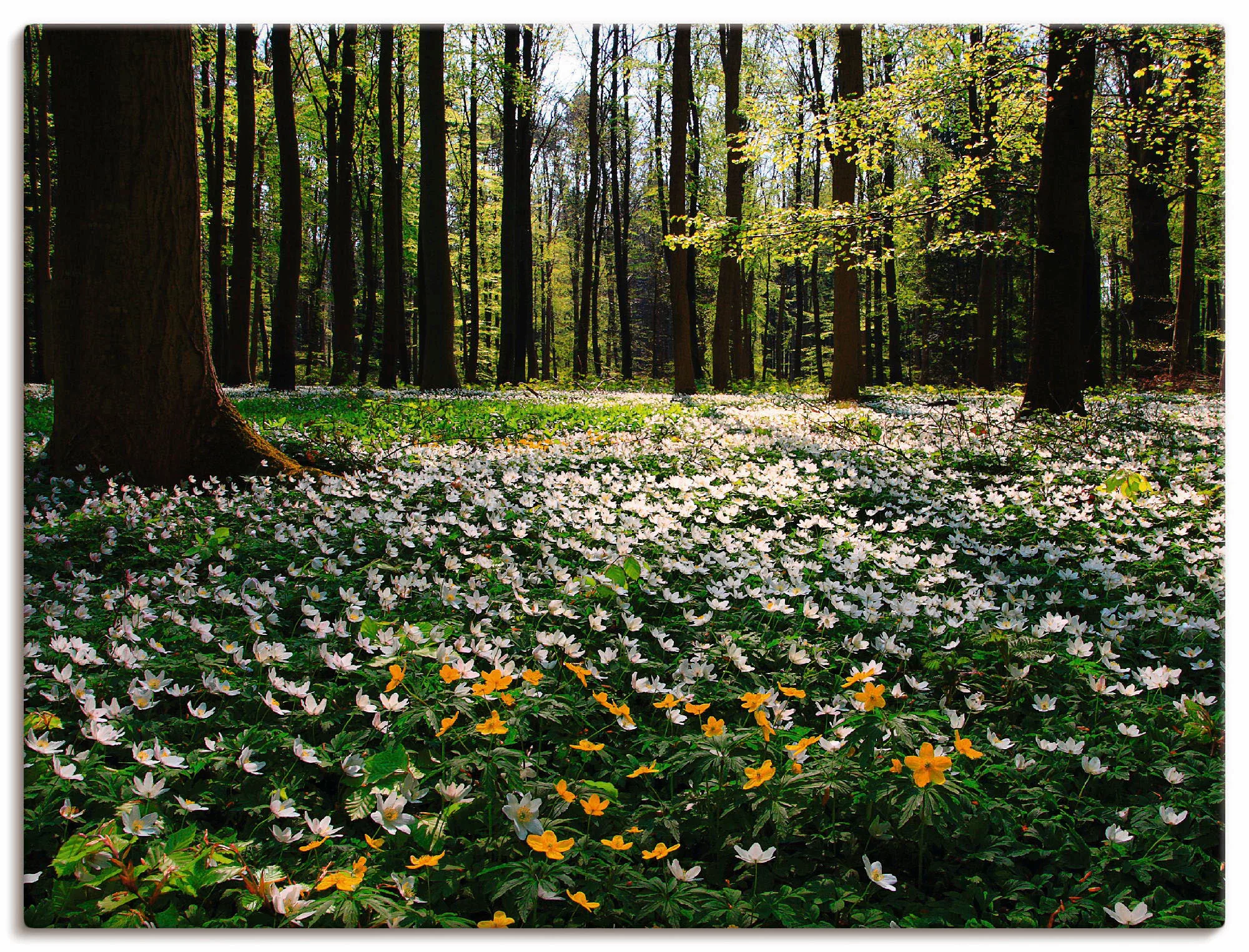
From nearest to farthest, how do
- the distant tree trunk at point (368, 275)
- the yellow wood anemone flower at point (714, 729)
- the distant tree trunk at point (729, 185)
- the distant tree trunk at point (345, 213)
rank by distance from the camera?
the yellow wood anemone flower at point (714, 729), the distant tree trunk at point (345, 213), the distant tree trunk at point (729, 185), the distant tree trunk at point (368, 275)

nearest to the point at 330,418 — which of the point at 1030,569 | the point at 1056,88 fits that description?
the point at 1030,569

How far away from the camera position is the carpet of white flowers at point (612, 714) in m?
1.63

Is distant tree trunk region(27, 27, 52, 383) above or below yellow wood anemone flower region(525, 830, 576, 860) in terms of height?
above

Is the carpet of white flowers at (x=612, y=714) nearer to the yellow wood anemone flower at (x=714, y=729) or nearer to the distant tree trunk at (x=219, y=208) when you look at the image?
the yellow wood anemone flower at (x=714, y=729)

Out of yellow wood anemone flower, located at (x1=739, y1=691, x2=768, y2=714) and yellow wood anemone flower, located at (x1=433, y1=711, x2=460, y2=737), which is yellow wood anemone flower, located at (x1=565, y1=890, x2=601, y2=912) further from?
yellow wood anemone flower, located at (x1=739, y1=691, x2=768, y2=714)

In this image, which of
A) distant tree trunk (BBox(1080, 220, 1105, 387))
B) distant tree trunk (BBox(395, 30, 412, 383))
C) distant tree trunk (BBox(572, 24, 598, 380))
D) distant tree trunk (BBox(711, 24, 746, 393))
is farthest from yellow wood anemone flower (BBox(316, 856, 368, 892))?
distant tree trunk (BBox(572, 24, 598, 380))

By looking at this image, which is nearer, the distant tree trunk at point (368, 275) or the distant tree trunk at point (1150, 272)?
the distant tree trunk at point (1150, 272)

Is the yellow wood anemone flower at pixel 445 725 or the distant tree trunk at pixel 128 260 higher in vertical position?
the distant tree trunk at pixel 128 260

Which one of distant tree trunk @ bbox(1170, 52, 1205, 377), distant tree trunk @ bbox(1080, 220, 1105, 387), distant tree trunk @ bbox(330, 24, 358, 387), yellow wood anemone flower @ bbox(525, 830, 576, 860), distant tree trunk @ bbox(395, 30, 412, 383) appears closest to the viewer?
yellow wood anemone flower @ bbox(525, 830, 576, 860)

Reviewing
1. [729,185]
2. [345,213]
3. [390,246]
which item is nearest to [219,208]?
[345,213]

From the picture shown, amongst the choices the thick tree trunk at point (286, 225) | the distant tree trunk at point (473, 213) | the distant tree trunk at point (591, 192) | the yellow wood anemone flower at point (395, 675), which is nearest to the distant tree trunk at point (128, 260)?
the yellow wood anemone flower at point (395, 675)

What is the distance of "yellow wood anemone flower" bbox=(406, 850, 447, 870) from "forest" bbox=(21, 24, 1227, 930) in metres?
0.04

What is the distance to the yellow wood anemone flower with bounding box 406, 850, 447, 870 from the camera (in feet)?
4.98

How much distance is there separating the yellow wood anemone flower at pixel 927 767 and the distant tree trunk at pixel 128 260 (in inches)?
178
